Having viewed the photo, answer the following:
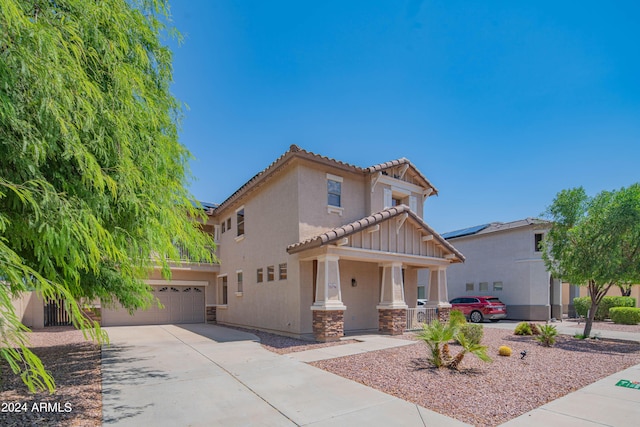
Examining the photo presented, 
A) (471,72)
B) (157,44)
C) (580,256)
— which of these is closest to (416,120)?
(471,72)

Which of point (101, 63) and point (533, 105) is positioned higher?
point (533, 105)

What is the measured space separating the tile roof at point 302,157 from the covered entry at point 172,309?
6535 millimetres

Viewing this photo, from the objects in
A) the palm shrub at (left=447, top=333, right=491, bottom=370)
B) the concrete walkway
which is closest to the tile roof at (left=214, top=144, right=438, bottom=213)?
the concrete walkway

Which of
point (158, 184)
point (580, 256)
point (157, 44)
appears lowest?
point (580, 256)

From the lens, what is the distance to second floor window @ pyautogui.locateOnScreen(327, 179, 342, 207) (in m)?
13.7

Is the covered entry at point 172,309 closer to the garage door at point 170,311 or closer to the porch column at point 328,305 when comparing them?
the garage door at point 170,311

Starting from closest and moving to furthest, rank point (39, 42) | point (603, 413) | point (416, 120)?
1. point (39, 42)
2. point (603, 413)
3. point (416, 120)

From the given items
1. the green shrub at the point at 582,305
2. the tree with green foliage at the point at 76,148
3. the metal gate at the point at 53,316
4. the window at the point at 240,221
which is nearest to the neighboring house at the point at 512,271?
the green shrub at the point at 582,305

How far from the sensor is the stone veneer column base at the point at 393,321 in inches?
503

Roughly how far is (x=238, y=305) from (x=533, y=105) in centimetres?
1510

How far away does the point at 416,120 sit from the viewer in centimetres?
1298

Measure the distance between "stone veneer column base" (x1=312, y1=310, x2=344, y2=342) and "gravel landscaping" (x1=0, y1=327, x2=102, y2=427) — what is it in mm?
5985

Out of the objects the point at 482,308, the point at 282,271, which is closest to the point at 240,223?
the point at 282,271

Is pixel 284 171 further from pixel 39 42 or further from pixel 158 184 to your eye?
pixel 39 42
